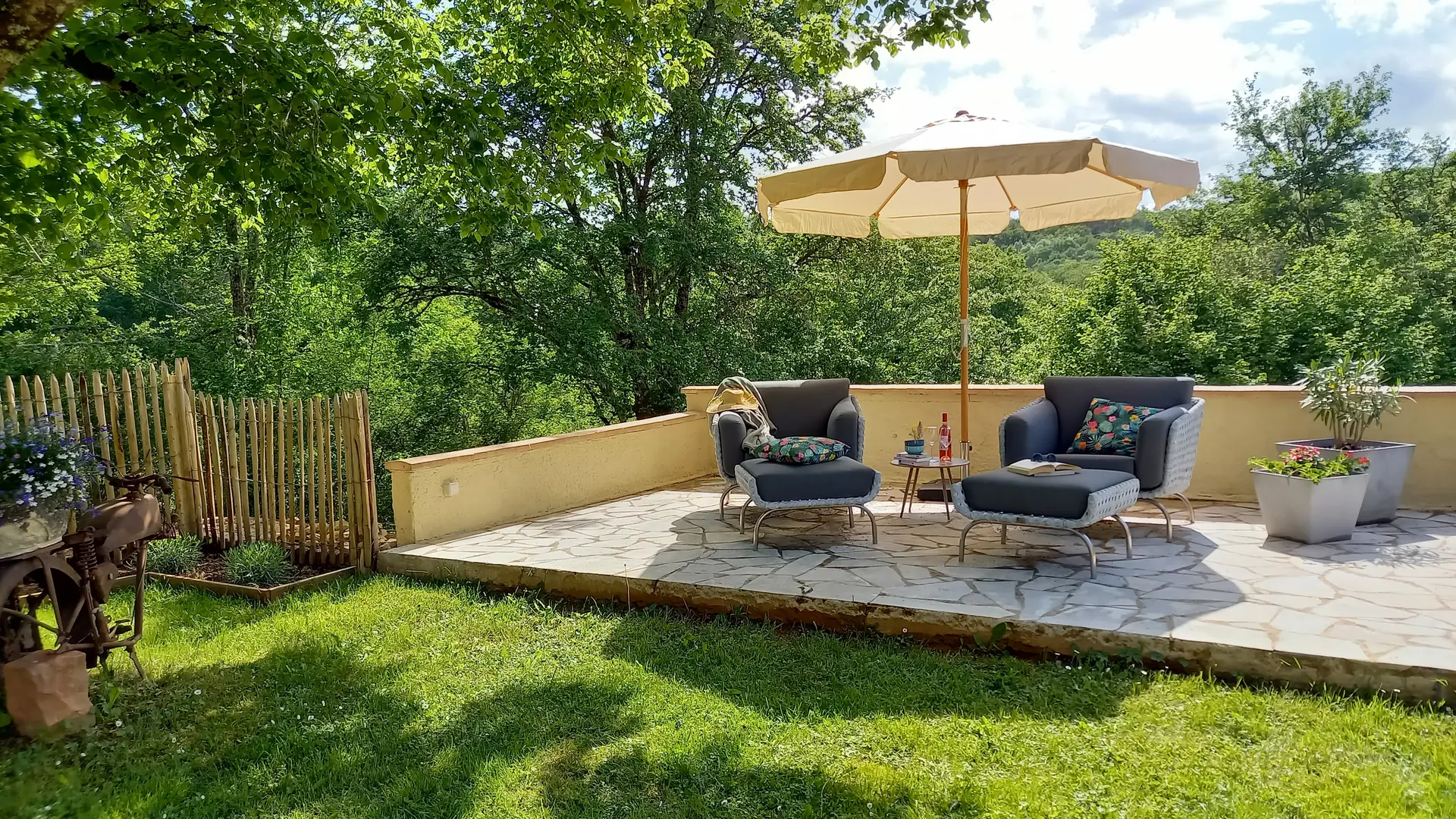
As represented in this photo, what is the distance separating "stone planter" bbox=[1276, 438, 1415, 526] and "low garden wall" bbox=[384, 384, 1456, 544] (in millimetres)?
440

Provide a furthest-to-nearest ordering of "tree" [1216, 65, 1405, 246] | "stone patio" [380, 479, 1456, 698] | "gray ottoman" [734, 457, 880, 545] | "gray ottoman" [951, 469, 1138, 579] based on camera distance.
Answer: "tree" [1216, 65, 1405, 246]
"gray ottoman" [734, 457, 880, 545]
"gray ottoman" [951, 469, 1138, 579]
"stone patio" [380, 479, 1456, 698]

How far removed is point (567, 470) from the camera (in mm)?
6387

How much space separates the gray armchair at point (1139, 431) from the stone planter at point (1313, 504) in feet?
1.47

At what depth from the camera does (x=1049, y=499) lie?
4105 mm

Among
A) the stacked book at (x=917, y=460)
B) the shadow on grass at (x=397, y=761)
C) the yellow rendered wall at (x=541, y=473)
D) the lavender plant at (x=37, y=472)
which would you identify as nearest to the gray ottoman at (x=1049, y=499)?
the stacked book at (x=917, y=460)

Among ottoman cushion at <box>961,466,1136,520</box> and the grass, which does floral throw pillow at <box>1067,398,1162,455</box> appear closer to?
ottoman cushion at <box>961,466,1136,520</box>

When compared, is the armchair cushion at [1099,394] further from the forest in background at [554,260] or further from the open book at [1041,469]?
the forest in background at [554,260]

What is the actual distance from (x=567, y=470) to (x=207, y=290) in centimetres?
1119

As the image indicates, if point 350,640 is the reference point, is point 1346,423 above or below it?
above

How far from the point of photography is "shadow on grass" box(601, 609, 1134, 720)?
306 centimetres

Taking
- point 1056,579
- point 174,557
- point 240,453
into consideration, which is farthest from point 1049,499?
point 174,557

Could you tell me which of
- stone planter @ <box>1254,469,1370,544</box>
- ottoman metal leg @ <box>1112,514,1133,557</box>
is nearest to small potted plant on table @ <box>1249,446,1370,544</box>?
stone planter @ <box>1254,469,1370,544</box>

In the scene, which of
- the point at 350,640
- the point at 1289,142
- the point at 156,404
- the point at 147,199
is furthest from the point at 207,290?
the point at 1289,142

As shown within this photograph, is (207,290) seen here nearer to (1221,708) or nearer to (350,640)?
(350,640)
